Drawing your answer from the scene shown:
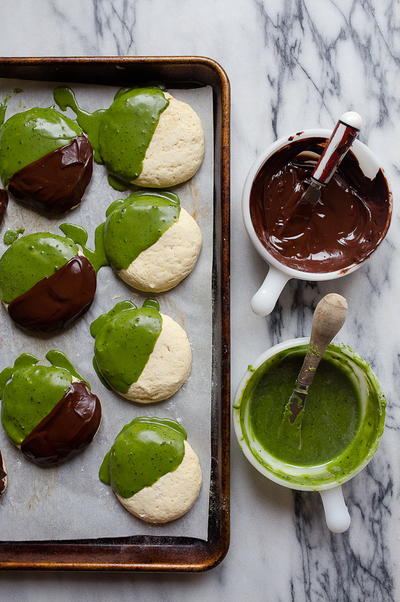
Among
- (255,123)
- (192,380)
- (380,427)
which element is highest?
(255,123)

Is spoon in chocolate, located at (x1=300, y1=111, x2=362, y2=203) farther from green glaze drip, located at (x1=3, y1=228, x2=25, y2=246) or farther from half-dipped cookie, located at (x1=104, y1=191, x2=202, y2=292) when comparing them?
green glaze drip, located at (x1=3, y1=228, x2=25, y2=246)

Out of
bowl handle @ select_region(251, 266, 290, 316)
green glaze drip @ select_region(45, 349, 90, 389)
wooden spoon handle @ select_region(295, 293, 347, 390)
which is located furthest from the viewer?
green glaze drip @ select_region(45, 349, 90, 389)

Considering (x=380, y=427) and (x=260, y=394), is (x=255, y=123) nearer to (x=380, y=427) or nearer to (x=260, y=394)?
(x=260, y=394)

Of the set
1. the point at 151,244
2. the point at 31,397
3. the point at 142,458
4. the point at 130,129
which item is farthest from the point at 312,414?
the point at 130,129

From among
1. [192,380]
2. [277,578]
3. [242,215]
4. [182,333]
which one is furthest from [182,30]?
[277,578]

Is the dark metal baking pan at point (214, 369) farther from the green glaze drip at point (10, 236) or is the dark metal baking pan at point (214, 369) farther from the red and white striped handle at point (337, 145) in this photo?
the green glaze drip at point (10, 236)

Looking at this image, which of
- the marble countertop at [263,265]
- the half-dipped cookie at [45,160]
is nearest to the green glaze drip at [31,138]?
the half-dipped cookie at [45,160]

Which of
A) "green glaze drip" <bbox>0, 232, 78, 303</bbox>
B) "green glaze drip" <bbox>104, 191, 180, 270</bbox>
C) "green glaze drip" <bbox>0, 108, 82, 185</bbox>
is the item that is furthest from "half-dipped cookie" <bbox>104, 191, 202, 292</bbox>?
"green glaze drip" <bbox>0, 108, 82, 185</bbox>
